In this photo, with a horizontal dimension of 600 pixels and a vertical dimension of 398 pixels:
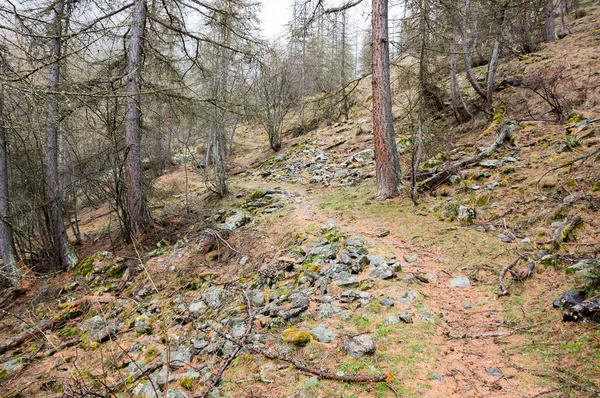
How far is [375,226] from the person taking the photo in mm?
5621

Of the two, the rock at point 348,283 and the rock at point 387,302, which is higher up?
the rock at point 348,283

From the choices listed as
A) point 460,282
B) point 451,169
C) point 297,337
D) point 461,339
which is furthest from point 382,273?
point 451,169

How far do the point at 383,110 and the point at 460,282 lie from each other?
432 centimetres

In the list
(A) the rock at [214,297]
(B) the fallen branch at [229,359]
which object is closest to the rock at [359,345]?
(B) the fallen branch at [229,359]

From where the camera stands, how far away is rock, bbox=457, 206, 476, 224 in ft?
16.1

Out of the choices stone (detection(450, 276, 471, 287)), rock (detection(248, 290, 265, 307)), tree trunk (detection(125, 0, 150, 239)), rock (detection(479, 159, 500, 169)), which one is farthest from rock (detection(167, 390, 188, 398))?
rock (detection(479, 159, 500, 169))

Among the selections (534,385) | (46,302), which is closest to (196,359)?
(534,385)

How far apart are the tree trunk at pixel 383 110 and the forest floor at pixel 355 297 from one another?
23.8 inches

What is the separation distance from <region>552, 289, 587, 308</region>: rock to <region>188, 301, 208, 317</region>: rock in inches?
155

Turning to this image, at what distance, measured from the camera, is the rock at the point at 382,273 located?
3.62m

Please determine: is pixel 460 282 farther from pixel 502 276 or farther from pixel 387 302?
pixel 387 302

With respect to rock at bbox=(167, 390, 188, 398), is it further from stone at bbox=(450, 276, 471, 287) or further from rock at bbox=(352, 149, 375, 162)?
rock at bbox=(352, 149, 375, 162)

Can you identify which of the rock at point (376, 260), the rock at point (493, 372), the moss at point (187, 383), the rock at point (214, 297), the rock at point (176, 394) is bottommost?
the rock at point (214, 297)

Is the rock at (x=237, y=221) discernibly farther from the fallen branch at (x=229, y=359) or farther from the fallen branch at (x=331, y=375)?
the fallen branch at (x=331, y=375)
